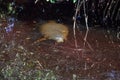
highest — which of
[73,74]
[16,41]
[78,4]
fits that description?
[78,4]

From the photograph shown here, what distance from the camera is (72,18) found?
11.8 ft

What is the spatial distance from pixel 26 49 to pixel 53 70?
38 centimetres

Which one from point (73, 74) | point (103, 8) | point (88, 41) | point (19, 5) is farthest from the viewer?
point (19, 5)

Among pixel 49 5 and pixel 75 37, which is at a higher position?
pixel 49 5

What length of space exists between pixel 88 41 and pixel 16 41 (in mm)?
658

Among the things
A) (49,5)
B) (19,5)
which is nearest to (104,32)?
(49,5)

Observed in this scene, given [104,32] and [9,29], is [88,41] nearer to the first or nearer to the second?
[104,32]

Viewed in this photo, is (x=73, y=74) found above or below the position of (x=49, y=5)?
below

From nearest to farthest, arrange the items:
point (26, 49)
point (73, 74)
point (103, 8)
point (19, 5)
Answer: point (73, 74) < point (26, 49) < point (103, 8) < point (19, 5)

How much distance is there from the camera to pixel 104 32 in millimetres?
3348

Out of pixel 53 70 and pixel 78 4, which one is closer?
pixel 53 70

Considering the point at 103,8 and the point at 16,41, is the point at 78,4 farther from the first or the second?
the point at 16,41

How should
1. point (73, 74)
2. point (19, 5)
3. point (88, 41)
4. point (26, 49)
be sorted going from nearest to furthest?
1. point (73, 74)
2. point (26, 49)
3. point (88, 41)
4. point (19, 5)

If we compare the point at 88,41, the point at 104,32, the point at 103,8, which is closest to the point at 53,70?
the point at 88,41
